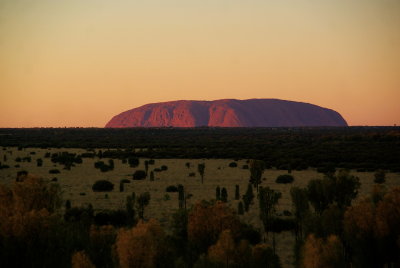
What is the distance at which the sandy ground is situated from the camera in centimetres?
2581

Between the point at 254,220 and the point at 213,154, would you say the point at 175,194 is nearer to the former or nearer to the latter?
the point at 254,220

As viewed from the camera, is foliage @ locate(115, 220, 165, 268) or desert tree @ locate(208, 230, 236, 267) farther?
desert tree @ locate(208, 230, 236, 267)

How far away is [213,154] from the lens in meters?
67.9

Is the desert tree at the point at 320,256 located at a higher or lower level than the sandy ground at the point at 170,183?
higher

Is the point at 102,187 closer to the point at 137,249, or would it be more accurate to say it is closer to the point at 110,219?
the point at 110,219

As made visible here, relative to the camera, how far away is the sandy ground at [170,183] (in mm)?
25812

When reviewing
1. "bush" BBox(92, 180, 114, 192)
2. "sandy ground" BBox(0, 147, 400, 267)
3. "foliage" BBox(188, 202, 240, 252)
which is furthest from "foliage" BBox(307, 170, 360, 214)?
"bush" BBox(92, 180, 114, 192)

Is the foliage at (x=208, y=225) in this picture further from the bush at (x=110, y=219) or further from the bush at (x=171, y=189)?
the bush at (x=171, y=189)

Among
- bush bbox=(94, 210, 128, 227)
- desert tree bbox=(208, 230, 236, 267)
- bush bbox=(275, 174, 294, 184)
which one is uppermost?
desert tree bbox=(208, 230, 236, 267)

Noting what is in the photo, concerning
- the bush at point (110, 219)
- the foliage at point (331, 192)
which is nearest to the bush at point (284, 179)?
the foliage at point (331, 192)

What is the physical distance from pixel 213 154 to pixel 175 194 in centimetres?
3496

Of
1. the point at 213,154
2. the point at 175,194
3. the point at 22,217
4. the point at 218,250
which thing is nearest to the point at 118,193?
the point at 175,194

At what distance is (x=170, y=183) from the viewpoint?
38.9 m

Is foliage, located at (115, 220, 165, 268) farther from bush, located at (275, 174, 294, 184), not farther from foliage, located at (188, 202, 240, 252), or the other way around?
bush, located at (275, 174, 294, 184)
